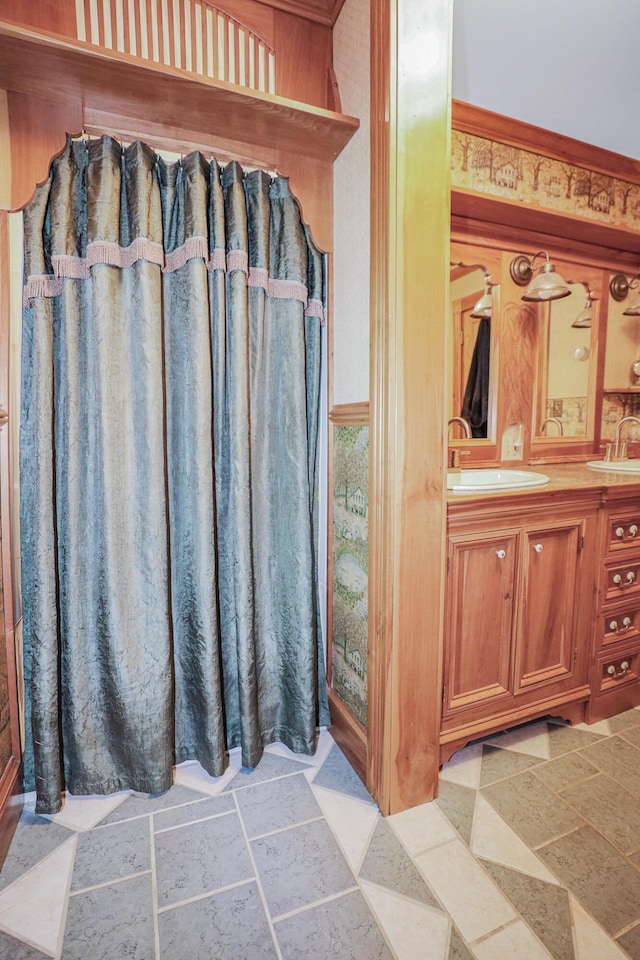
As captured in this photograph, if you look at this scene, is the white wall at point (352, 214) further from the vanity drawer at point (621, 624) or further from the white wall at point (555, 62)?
the vanity drawer at point (621, 624)

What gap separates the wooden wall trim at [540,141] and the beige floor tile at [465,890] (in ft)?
8.76

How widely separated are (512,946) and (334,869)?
1.45 feet

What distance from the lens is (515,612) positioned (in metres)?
1.66

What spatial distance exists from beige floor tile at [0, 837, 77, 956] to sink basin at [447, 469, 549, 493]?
1.52 metres

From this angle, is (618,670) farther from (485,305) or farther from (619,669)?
(485,305)

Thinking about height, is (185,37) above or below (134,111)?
above

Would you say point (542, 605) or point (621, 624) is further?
point (621, 624)

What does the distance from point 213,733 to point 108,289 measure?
1420 millimetres

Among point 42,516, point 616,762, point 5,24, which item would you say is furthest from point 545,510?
point 5,24

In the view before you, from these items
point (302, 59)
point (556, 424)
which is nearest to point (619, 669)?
point (556, 424)

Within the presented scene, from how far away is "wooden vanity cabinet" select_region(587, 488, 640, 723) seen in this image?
1821 mm

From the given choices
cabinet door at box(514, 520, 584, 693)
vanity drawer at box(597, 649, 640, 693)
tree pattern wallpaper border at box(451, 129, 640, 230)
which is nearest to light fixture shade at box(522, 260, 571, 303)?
tree pattern wallpaper border at box(451, 129, 640, 230)

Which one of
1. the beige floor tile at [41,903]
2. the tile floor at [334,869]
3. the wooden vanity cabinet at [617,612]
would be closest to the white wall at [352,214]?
the wooden vanity cabinet at [617,612]

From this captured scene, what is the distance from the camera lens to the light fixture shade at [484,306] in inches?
85.4
